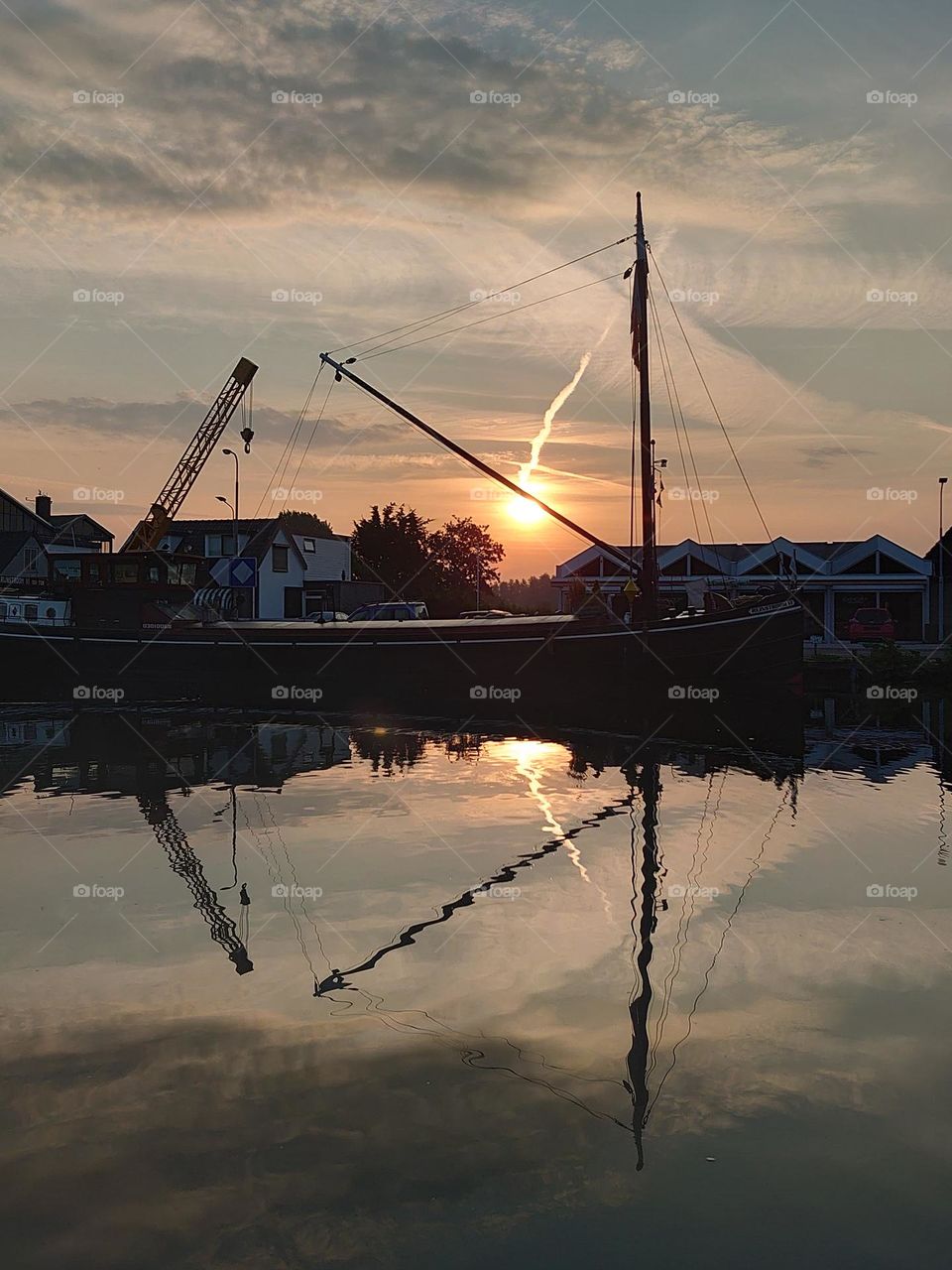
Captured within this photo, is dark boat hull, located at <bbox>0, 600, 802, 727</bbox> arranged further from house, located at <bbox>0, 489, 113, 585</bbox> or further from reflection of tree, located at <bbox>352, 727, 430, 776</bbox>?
house, located at <bbox>0, 489, 113, 585</bbox>

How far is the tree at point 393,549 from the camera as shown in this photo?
360 feet

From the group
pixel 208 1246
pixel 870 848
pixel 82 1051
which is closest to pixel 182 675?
pixel 870 848

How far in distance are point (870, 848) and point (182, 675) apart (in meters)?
34.9

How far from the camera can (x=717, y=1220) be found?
6191 millimetres

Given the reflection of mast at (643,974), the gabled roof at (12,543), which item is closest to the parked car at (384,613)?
the reflection of mast at (643,974)

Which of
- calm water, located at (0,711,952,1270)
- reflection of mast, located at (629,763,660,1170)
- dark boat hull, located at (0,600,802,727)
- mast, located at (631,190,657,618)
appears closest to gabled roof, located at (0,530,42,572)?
dark boat hull, located at (0,600,802,727)

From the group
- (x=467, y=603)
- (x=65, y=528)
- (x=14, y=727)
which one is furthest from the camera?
(x=467, y=603)

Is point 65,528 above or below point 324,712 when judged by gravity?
above

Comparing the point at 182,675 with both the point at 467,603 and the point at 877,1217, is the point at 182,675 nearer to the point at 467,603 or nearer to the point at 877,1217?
the point at 877,1217

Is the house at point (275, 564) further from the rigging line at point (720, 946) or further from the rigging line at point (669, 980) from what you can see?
the rigging line at point (669, 980)

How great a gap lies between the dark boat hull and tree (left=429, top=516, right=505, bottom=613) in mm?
63885

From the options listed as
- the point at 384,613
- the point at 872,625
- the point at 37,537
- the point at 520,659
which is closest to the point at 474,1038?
the point at 520,659

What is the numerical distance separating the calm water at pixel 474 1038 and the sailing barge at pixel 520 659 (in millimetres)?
21435

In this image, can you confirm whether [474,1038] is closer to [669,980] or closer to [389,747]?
[669,980]
